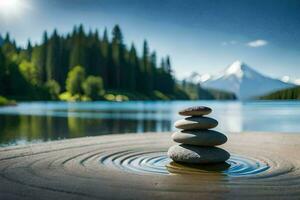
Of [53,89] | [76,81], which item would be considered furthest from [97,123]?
[53,89]

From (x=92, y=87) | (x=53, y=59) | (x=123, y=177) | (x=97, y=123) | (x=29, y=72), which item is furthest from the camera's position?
(x=53, y=59)

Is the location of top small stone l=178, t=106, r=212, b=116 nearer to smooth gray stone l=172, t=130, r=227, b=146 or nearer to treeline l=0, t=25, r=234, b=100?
smooth gray stone l=172, t=130, r=227, b=146

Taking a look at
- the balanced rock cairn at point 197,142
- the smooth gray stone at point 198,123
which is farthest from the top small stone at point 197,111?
the smooth gray stone at point 198,123

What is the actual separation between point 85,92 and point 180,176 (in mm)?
118330

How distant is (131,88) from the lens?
150 meters

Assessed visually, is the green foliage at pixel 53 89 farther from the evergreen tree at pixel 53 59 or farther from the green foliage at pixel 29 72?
the evergreen tree at pixel 53 59

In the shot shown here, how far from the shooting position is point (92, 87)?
128 metres

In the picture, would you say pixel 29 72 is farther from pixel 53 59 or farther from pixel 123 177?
pixel 123 177

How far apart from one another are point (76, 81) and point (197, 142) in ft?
376

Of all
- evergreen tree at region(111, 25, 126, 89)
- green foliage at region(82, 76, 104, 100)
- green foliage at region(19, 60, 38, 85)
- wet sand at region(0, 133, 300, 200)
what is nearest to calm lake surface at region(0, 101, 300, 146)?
wet sand at region(0, 133, 300, 200)

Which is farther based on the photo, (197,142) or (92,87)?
(92,87)

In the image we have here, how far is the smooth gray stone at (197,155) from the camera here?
44.5 ft

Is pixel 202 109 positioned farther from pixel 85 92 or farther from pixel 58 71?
pixel 58 71

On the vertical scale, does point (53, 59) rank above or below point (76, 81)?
above
